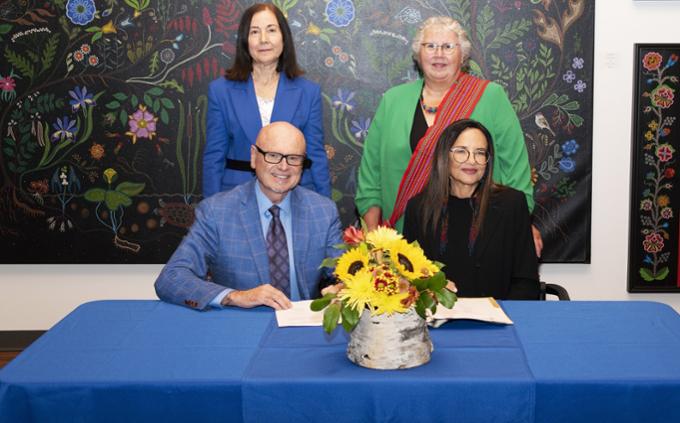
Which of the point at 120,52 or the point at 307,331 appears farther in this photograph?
the point at 120,52

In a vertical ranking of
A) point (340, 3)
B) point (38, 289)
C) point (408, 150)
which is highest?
point (340, 3)

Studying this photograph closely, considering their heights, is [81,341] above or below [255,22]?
below

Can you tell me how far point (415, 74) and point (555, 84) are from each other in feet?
2.23

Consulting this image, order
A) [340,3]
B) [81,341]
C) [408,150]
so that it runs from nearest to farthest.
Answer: [81,341] < [408,150] < [340,3]

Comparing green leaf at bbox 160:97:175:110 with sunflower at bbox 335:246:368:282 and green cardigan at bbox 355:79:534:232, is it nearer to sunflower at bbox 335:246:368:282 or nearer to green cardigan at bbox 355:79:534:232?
green cardigan at bbox 355:79:534:232

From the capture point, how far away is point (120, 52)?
414 centimetres

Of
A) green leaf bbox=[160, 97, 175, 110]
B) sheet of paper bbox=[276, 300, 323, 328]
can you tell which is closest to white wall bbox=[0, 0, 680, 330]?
green leaf bbox=[160, 97, 175, 110]

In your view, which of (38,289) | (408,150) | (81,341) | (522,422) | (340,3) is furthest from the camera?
(38,289)

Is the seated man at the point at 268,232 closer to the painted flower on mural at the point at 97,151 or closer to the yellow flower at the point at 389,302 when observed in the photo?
the yellow flower at the point at 389,302

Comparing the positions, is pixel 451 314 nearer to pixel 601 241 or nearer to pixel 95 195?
pixel 601 241

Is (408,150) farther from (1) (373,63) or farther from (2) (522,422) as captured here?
(2) (522,422)

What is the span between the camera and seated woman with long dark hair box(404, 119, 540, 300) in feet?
9.29

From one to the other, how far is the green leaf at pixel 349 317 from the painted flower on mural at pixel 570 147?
2.60 m

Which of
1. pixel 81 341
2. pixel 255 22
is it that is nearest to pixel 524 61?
pixel 255 22
